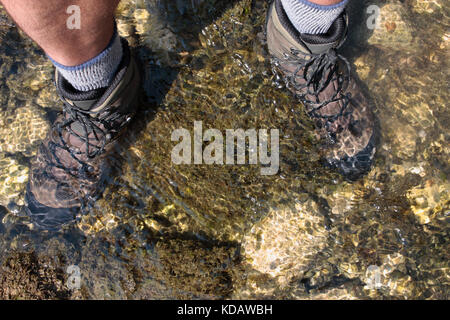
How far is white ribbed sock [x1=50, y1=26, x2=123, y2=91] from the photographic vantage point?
1960 mm

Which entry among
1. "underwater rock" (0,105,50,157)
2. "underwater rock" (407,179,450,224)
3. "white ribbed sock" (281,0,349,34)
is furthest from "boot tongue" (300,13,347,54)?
"underwater rock" (0,105,50,157)

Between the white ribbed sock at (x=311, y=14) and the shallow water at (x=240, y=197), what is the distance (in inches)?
25.3

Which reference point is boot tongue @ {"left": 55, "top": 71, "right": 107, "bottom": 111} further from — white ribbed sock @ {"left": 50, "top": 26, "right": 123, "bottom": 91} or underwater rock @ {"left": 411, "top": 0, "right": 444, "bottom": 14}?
underwater rock @ {"left": 411, "top": 0, "right": 444, "bottom": 14}

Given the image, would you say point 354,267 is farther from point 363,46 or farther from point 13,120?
point 13,120

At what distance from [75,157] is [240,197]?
132cm

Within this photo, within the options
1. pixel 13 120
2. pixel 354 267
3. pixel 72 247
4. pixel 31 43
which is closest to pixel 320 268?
pixel 354 267

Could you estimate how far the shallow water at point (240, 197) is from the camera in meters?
2.58

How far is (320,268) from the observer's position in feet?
8.57

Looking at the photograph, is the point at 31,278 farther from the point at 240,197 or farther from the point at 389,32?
the point at 389,32

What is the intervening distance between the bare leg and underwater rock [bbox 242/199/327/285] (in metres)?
1.68

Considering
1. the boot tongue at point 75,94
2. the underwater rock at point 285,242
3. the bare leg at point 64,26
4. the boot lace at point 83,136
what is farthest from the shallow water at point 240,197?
the bare leg at point 64,26

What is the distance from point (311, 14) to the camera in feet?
6.89

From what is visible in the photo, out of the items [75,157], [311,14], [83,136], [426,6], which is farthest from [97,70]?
[426,6]

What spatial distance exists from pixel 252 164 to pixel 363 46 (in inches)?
61.9
